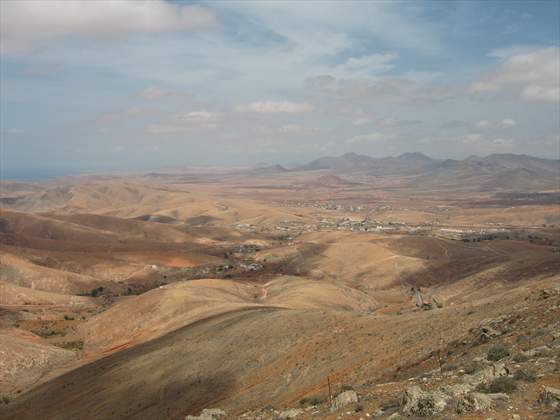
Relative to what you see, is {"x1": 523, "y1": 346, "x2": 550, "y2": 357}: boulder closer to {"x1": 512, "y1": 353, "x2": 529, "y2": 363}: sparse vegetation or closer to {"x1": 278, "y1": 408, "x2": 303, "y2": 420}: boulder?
{"x1": 512, "y1": 353, "x2": 529, "y2": 363}: sparse vegetation

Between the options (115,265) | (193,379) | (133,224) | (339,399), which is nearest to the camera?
(339,399)

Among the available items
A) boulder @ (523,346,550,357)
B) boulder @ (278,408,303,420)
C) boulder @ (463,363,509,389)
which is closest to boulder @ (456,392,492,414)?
boulder @ (463,363,509,389)

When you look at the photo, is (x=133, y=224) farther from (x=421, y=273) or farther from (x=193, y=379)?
(x=193, y=379)

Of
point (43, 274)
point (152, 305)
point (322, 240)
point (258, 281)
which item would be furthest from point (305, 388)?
point (322, 240)

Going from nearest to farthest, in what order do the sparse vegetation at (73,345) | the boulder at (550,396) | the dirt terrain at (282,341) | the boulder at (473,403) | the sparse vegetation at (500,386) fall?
the boulder at (550,396) → the boulder at (473,403) → the sparse vegetation at (500,386) → the dirt terrain at (282,341) → the sparse vegetation at (73,345)

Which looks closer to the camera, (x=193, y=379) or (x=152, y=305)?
(x=193, y=379)

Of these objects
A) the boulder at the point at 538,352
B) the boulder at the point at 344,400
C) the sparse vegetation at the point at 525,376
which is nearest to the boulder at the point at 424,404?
the sparse vegetation at the point at 525,376

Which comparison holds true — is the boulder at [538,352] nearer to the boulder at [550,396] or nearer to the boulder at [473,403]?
the boulder at [550,396]
